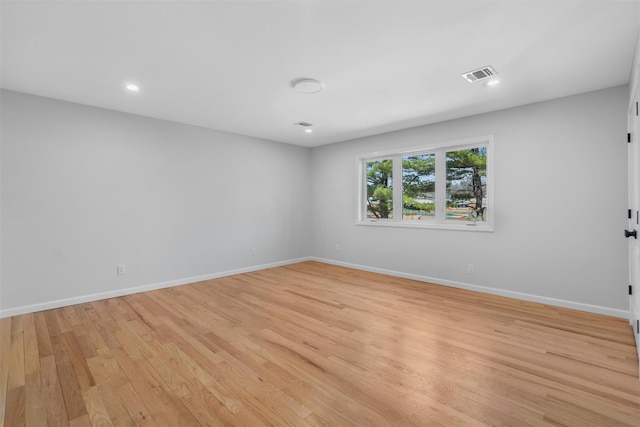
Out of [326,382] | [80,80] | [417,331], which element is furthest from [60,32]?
[417,331]

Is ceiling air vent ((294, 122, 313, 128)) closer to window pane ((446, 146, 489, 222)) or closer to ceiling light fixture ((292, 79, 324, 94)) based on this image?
ceiling light fixture ((292, 79, 324, 94))

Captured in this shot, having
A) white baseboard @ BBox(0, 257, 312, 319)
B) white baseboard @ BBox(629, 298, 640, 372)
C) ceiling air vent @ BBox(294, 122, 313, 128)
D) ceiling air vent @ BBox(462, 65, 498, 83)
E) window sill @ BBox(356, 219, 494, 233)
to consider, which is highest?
ceiling air vent @ BBox(294, 122, 313, 128)

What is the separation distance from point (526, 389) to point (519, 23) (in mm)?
2466

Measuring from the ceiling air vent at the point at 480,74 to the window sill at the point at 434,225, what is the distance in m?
1.97

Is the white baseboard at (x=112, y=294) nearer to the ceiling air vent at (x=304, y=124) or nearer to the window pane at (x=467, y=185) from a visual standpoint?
the ceiling air vent at (x=304, y=124)

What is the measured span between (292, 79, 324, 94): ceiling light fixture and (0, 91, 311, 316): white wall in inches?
90.9

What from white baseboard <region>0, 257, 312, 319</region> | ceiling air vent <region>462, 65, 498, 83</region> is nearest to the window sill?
ceiling air vent <region>462, 65, 498, 83</region>

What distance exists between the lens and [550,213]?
3.48 m

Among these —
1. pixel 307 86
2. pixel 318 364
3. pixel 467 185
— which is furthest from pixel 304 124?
pixel 318 364

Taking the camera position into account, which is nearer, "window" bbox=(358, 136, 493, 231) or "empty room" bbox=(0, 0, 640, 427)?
"empty room" bbox=(0, 0, 640, 427)

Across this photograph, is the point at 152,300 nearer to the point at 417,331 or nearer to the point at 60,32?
the point at 60,32

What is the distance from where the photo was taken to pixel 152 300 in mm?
3715

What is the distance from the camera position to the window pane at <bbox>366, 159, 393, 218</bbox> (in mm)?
5250

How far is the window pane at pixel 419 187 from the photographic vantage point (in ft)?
15.3
